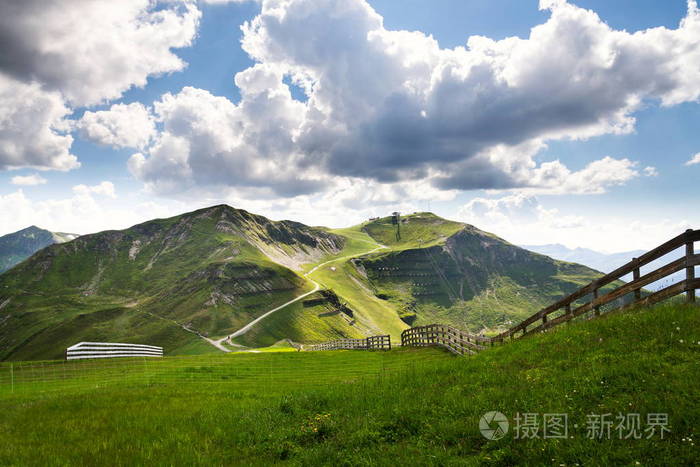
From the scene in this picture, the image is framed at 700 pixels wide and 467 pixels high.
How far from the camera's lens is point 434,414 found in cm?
862

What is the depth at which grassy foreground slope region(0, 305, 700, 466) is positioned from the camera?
653cm

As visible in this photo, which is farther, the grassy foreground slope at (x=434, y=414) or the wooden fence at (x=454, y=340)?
the wooden fence at (x=454, y=340)

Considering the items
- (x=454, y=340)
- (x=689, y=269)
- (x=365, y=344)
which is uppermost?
(x=689, y=269)

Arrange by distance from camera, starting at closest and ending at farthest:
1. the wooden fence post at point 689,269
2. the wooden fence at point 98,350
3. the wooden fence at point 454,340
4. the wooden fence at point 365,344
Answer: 1. the wooden fence post at point 689,269
2. the wooden fence at point 454,340
3. the wooden fence at point 98,350
4. the wooden fence at point 365,344

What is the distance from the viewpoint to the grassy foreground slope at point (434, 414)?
21.4 ft

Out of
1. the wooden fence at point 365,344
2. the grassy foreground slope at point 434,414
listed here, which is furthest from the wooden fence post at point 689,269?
the wooden fence at point 365,344

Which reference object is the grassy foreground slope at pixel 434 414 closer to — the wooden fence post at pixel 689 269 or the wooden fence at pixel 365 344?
the wooden fence post at pixel 689 269

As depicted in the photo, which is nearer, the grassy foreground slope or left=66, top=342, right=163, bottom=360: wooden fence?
the grassy foreground slope

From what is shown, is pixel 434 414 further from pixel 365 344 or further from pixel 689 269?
pixel 365 344

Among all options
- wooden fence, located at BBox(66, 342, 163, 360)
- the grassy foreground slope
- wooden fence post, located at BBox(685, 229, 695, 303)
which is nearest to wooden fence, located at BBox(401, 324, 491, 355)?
the grassy foreground slope

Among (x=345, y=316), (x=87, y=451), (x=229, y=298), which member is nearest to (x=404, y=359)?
(x=87, y=451)

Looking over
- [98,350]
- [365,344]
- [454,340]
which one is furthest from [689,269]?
[98,350]

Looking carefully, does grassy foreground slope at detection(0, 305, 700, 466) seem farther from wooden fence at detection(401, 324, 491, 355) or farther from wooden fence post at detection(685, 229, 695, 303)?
wooden fence at detection(401, 324, 491, 355)

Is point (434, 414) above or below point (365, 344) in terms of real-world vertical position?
above
